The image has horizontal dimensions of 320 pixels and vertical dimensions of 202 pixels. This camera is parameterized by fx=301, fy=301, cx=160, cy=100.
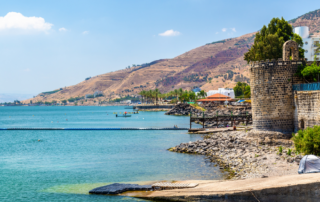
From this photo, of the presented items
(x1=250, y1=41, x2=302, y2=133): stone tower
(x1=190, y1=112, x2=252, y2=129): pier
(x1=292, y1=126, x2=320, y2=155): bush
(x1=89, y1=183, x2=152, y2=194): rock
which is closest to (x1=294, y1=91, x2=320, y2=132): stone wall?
(x1=250, y1=41, x2=302, y2=133): stone tower

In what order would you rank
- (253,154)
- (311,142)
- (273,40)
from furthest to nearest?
(273,40) < (253,154) < (311,142)

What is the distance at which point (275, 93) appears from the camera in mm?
23141

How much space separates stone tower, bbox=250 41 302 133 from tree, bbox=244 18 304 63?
13.8m

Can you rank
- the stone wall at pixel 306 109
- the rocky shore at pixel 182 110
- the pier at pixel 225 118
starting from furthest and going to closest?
the rocky shore at pixel 182 110 < the pier at pixel 225 118 < the stone wall at pixel 306 109

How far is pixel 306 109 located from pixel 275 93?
2.61 m

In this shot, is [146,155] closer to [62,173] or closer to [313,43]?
[62,173]

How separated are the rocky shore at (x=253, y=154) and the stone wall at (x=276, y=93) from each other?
36.4 inches

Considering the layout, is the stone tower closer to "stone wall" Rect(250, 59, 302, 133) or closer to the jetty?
"stone wall" Rect(250, 59, 302, 133)


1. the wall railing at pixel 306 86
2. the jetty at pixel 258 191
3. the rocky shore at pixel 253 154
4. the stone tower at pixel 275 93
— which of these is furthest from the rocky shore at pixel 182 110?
the jetty at pixel 258 191

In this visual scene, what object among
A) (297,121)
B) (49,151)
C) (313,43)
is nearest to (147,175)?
(297,121)

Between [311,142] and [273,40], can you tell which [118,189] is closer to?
[311,142]

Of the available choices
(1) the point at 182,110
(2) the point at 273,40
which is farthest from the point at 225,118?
(1) the point at 182,110

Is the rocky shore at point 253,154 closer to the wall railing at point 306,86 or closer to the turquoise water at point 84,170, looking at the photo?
the turquoise water at point 84,170

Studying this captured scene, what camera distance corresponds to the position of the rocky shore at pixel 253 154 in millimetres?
18408
